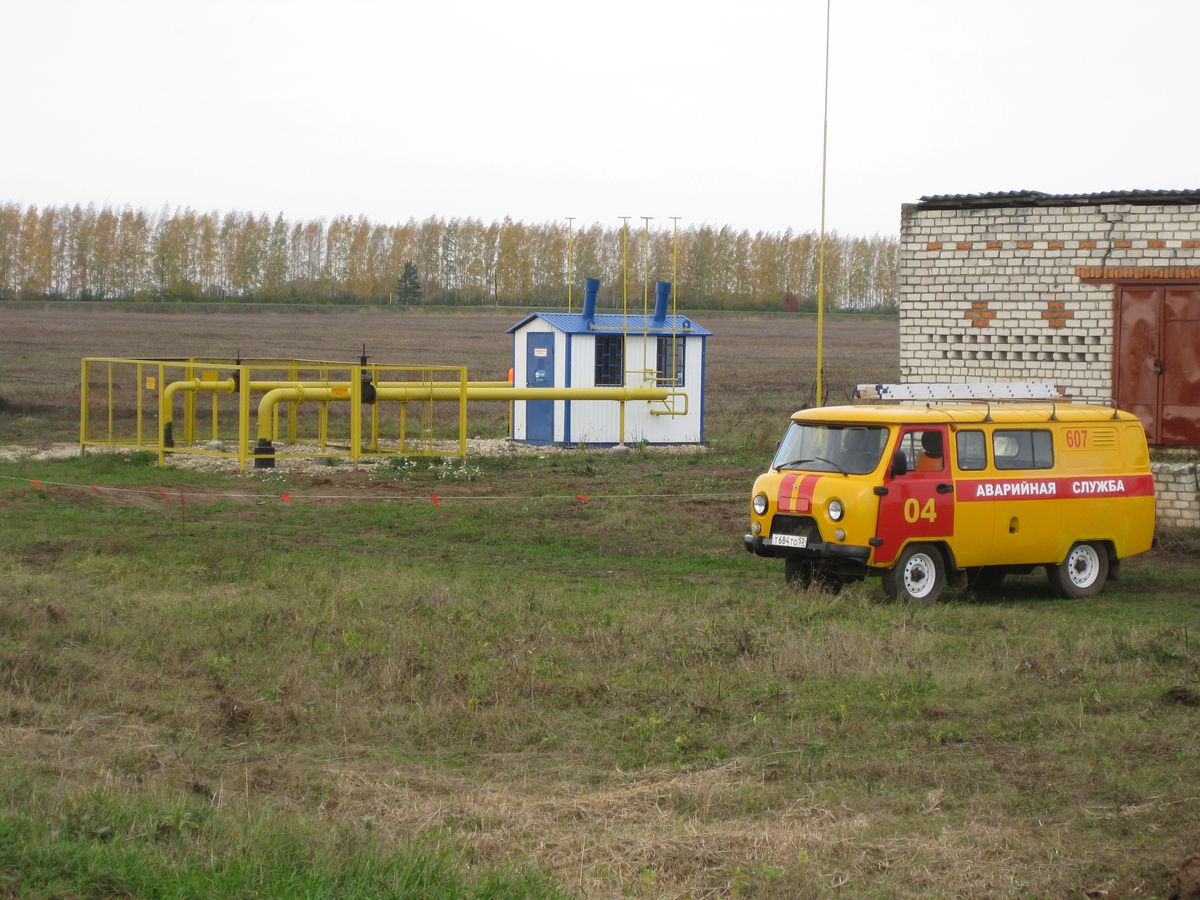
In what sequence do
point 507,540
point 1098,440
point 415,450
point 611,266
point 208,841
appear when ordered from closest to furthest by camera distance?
point 208,841 < point 1098,440 < point 507,540 < point 415,450 < point 611,266

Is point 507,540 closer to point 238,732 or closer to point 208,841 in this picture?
point 238,732

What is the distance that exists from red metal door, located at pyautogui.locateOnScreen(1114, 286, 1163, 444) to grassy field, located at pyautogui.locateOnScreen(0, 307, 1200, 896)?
2085 mm

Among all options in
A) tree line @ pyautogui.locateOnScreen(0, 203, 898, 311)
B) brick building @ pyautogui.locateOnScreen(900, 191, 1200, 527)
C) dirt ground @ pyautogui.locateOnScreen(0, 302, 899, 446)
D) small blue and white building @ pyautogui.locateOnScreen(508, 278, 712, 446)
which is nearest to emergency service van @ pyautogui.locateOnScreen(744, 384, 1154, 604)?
brick building @ pyautogui.locateOnScreen(900, 191, 1200, 527)

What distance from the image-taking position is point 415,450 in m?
25.5

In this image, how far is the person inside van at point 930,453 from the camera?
42.4ft

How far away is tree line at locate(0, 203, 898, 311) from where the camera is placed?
106562 millimetres

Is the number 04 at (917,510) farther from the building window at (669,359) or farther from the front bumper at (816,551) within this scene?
the building window at (669,359)

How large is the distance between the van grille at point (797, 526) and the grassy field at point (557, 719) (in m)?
0.79

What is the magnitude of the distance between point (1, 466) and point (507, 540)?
33.8ft

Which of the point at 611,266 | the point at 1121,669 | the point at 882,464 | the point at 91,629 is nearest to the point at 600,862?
the point at 1121,669

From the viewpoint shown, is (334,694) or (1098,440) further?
Answer: (1098,440)

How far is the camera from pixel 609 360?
27875mm

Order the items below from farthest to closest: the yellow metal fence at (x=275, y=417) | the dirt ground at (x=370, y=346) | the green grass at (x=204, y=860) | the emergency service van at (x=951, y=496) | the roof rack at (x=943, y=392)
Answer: the dirt ground at (x=370, y=346), the yellow metal fence at (x=275, y=417), the roof rack at (x=943, y=392), the emergency service van at (x=951, y=496), the green grass at (x=204, y=860)

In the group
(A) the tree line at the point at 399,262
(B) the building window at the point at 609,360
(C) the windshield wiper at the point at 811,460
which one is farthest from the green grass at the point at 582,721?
(A) the tree line at the point at 399,262
